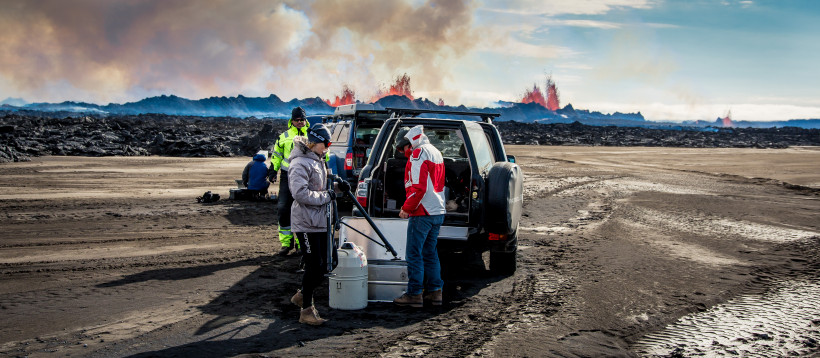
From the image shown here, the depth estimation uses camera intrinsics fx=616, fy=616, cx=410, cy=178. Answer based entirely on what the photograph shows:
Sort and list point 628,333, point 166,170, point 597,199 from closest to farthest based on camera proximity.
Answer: point 628,333, point 597,199, point 166,170

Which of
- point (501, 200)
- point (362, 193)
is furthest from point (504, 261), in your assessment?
Answer: point (362, 193)

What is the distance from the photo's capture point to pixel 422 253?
6371 millimetres

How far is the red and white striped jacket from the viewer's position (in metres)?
6.07

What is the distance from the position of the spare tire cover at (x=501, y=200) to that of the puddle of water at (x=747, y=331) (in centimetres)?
216

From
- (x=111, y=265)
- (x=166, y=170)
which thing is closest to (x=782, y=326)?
(x=111, y=265)

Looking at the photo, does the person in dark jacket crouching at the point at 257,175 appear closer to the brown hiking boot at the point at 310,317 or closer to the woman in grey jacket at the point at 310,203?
the woman in grey jacket at the point at 310,203

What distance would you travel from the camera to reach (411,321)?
18.9 ft

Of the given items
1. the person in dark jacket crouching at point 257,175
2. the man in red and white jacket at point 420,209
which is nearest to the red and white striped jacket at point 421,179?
the man in red and white jacket at point 420,209

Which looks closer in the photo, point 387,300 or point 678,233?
point 387,300

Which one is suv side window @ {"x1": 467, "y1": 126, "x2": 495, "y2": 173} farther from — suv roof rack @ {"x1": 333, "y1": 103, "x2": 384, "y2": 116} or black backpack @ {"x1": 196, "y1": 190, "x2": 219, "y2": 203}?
black backpack @ {"x1": 196, "y1": 190, "x2": 219, "y2": 203}

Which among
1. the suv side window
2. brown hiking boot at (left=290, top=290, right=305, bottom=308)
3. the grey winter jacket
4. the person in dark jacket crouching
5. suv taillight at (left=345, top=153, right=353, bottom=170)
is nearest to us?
the grey winter jacket

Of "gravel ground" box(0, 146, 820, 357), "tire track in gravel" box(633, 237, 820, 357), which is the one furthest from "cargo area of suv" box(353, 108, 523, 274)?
"tire track in gravel" box(633, 237, 820, 357)

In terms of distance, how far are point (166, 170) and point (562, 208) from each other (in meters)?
14.8

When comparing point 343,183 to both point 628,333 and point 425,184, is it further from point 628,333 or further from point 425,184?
point 628,333
